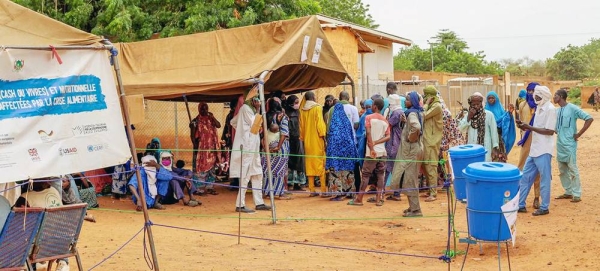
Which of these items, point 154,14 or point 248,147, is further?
point 154,14

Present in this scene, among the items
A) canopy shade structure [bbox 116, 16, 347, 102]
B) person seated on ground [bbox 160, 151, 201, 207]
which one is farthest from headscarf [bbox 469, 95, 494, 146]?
person seated on ground [bbox 160, 151, 201, 207]

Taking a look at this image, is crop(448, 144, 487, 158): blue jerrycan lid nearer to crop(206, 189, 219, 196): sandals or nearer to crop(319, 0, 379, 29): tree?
crop(206, 189, 219, 196): sandals

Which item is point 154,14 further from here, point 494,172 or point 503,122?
point 494,172

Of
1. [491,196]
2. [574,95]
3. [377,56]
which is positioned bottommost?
[574,95]

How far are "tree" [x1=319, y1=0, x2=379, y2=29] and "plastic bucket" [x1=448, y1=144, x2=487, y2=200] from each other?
32.7 metres

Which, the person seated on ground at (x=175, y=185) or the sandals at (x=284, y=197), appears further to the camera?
the sandals at (x=284, y=197)

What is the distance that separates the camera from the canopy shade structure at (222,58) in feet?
37.2

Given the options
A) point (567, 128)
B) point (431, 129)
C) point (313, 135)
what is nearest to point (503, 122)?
point (567, 128)

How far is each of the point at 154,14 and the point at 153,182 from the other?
8.26 metres

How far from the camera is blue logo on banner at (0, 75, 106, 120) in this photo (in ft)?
19.2

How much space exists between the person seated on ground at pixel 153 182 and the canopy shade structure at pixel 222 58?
1134 millimetres

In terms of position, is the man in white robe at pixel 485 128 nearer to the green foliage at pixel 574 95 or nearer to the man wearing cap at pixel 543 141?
the man wearing cap at pixel 543 141

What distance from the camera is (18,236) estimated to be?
570cm

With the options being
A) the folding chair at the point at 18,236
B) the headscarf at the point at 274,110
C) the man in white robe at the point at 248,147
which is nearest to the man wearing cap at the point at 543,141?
the man in white robe at the point at 248,147
